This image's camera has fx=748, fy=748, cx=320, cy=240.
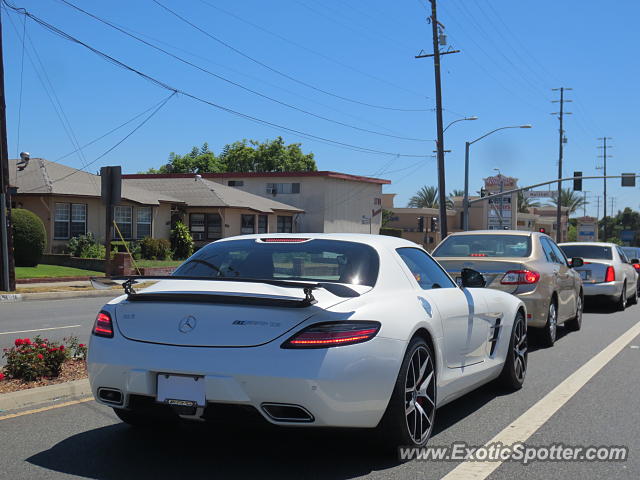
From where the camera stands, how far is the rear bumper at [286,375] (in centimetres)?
429

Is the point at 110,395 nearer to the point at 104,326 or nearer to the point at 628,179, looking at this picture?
the point at 104,326

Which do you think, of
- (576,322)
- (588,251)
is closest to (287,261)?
(576,322)

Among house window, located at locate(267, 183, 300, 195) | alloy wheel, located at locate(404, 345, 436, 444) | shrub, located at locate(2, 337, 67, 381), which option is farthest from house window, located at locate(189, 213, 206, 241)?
alloy wheel, located at locate(404, 345, 436, 444)

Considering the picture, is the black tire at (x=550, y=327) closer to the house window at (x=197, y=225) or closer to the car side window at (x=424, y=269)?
the car side window at (x=424, y=269)

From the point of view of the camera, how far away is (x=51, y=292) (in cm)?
2066

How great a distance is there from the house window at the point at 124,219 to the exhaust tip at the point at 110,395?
32.2 metres

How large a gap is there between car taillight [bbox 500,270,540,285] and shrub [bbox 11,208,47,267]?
21.6 m

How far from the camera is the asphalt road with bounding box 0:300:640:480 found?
467cm

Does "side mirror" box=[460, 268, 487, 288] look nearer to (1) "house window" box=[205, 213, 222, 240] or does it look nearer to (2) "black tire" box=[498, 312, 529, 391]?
(2) "black tire" box=[498, 312, 529, 391]

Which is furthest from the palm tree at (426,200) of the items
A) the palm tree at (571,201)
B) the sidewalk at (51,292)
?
the sidewalk at (51,292)

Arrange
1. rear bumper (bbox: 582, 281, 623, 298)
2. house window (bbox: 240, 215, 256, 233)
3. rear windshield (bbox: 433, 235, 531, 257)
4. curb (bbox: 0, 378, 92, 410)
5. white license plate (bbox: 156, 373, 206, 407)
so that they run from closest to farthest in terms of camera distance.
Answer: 1. white license plate (bbox: 156, 373, 206, 407)
2. curb (bbox: 0, 378, 92, 410)
3. rear windshield (bbox: 433, 235, 531, 257)
4. rear bumper (bbox: 582, 281, 623, 298)
5. house window (bbox: 240, 215, 256, 233)

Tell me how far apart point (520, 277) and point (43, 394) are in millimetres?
6407

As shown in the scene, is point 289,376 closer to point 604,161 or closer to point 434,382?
point 434,382

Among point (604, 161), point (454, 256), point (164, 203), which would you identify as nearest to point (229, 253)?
point (454, 256)
